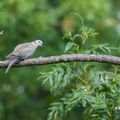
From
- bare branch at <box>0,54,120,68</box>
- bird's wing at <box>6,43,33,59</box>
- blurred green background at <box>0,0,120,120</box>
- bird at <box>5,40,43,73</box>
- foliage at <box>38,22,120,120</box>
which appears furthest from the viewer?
blurred green background at <box>0,0,120,120</box>

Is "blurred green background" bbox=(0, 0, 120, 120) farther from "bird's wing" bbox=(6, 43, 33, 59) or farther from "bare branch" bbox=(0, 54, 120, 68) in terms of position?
"bare branch" bbox=(0, 54, 120, 68)

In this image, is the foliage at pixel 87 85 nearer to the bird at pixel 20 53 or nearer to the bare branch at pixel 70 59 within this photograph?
the bird at pixel 20 53

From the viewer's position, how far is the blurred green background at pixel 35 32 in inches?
534

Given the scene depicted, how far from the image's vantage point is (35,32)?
1408 centimetres

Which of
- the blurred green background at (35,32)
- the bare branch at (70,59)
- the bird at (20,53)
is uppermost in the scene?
the blurred green background at (35,32)

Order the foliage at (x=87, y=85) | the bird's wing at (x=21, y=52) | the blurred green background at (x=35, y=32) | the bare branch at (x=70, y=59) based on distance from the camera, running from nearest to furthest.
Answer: the bare branch at (x=70, y=59)
the bird's wing at (x=21, y=52)
the foliage at (x=87, y=85)
the blurred green background at (x=35, y=32)

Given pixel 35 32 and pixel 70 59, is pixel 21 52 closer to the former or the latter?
pixel 70 59

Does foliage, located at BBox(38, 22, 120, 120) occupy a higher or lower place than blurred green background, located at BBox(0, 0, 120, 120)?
lower

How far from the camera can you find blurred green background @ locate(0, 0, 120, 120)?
1355 cm

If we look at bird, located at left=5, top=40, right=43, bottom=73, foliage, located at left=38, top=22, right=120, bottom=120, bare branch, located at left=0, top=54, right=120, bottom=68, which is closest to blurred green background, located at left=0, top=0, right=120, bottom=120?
foliage, located at left=38, top=22, right=120, bottom=120

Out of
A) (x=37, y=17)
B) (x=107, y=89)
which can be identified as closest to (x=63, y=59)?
(x=107, y=89)

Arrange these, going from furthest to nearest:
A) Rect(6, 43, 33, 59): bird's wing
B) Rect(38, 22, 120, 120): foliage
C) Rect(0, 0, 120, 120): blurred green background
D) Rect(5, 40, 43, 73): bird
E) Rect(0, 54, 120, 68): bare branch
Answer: Rect(0, 0, 120, 120): blurred green background < Rect(38, 22, 120, 120): foliage < Rect(6, 43, 33, 59): bird's wing < Rect(5, 40, 43, 73): bird < Rect(0, 54, 120, 68): bare branch

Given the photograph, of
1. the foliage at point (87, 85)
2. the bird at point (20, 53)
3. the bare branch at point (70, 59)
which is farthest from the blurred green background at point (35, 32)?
the bare branch at point (70, 59)

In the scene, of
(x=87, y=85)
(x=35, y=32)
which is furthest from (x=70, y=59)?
(x=35, y=32)
